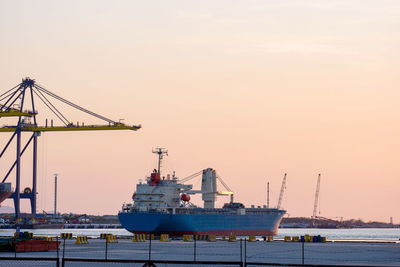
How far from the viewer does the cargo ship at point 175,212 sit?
114 meters

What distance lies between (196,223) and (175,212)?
4.42 metres

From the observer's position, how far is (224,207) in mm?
136250

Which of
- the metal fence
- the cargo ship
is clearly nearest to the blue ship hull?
the cargo ship

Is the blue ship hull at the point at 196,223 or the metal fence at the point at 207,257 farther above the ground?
the blue ship hull at the point at 196,223

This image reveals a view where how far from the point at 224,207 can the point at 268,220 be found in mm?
11402

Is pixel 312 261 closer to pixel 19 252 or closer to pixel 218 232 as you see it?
pixel 19 252

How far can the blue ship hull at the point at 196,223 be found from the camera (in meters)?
114

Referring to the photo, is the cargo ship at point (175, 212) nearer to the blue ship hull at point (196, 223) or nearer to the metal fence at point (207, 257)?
the blue ship hull at point (196, 223)

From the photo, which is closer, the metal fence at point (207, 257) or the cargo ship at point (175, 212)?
the metal fence at point (207, 257)

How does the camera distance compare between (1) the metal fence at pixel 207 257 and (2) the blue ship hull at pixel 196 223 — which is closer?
(1) the metal fence at pixel 207 257

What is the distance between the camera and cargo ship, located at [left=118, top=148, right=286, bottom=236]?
11444cm

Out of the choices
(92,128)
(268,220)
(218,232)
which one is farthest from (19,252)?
(92,128)

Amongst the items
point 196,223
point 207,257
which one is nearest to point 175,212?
point 196,223

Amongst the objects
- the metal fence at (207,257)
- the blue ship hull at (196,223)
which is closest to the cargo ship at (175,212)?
the blue ship hull at (196,223)
